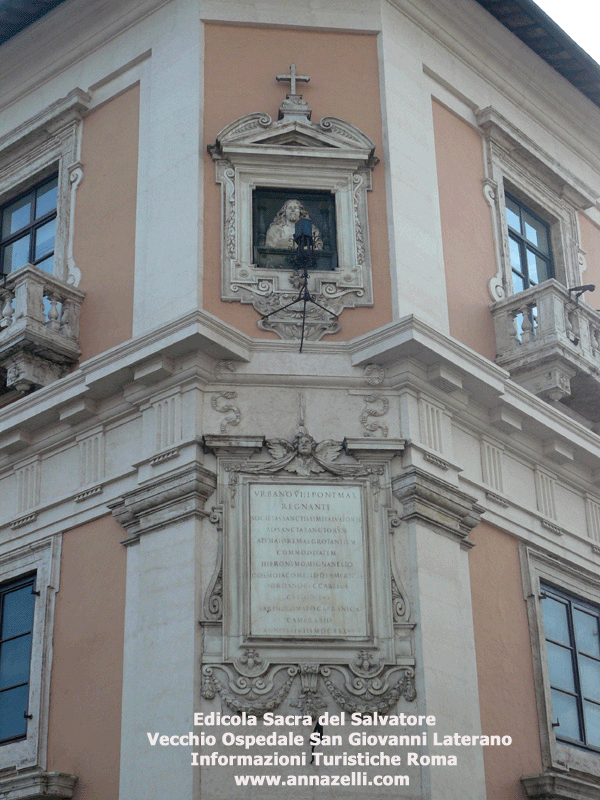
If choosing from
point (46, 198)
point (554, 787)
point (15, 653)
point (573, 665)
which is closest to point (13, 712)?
point (15, 653)

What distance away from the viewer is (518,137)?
62.4ft

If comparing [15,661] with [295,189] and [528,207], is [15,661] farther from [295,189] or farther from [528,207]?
[528,207]

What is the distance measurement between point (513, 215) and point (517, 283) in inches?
45.6

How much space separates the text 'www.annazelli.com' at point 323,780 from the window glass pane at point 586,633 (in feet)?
13.2

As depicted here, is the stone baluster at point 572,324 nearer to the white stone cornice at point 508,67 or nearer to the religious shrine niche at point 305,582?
the white stone cornice at point 508,67

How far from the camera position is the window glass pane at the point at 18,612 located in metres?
15.8

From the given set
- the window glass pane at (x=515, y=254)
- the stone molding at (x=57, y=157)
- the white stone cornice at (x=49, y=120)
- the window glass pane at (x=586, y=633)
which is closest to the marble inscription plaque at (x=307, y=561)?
the window glass pane at (x=586, y=633)

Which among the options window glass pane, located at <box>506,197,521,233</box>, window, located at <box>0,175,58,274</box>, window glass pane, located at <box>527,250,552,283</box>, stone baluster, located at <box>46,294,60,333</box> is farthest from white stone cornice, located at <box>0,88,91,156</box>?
window glass pane, located at <box>527,250,552,283</box>

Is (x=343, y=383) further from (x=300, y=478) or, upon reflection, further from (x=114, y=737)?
(x=114, y=737)

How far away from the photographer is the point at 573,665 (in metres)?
16.2

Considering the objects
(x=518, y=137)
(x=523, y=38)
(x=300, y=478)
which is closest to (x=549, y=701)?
(x=300, y=478)

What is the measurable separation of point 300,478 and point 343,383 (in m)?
1.28

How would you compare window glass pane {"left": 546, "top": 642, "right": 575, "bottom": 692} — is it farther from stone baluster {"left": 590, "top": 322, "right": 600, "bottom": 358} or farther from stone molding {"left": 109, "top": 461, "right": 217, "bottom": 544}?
stone molding {"left": 109, "top": 461, "right": 217, "bottom": 544}

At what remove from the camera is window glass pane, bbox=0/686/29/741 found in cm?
1515
